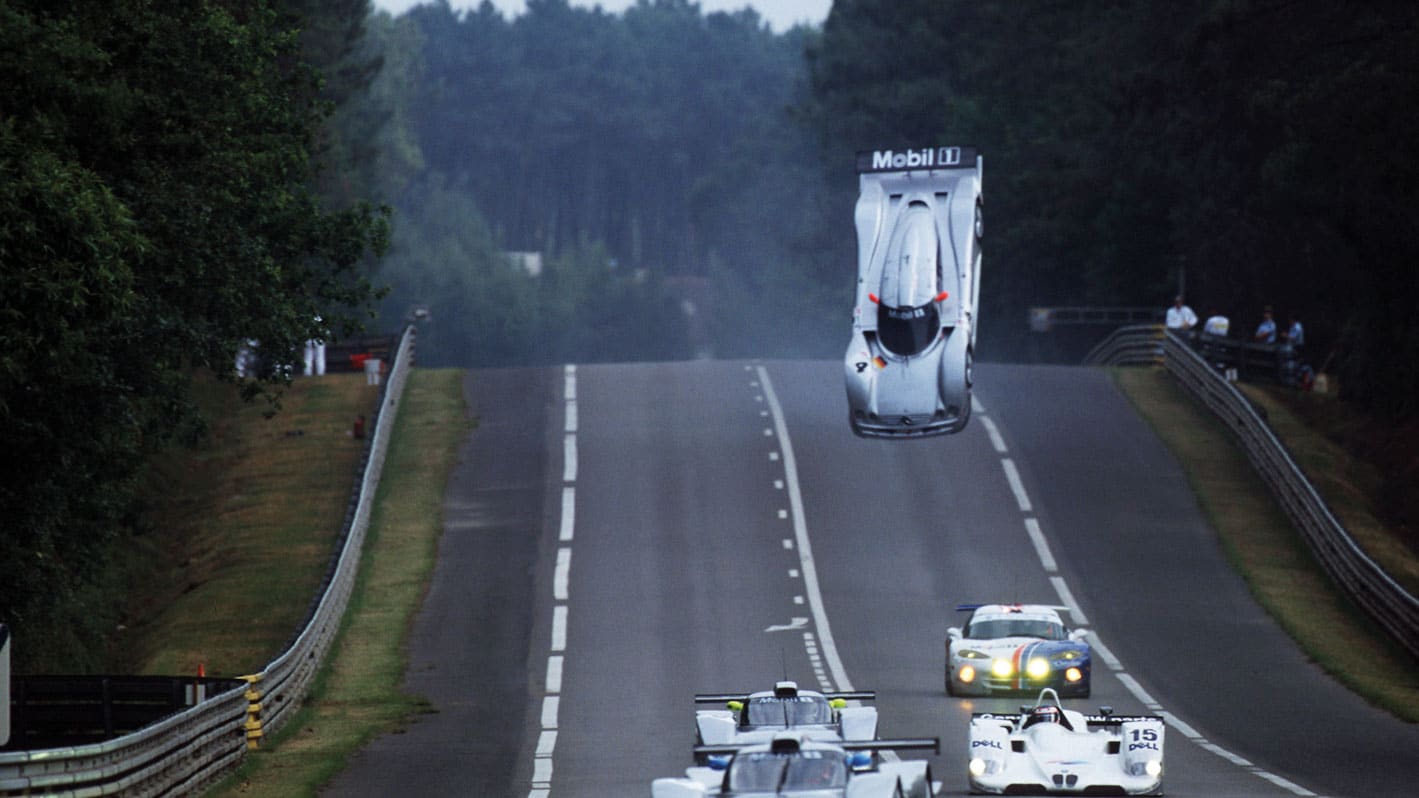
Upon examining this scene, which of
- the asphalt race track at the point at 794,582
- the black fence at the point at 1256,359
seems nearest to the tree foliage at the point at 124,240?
the asphalt race track at the point at 794,582

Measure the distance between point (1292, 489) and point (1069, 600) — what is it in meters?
8.46

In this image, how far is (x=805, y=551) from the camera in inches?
1665

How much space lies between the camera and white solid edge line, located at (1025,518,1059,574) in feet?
135

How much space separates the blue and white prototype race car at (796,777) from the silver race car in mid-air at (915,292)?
24113mm

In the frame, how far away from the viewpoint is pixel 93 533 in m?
32.0

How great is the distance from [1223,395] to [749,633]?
20857 millimetres

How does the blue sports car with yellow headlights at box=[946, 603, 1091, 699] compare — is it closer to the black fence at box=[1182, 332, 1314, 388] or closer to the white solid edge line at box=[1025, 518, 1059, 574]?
the white solid edge line at box=[1025, 518, 1059, 574]

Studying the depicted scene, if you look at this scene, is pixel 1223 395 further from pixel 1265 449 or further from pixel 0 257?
pixel 0 257

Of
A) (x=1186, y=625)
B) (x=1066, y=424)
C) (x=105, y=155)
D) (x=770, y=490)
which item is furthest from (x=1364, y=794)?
(x=1066, y=424)

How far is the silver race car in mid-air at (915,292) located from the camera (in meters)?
42.2

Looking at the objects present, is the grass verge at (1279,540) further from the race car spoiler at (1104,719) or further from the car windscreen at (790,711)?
the car windscreen at (790,711)

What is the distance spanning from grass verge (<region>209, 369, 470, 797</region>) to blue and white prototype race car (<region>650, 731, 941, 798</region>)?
6.62 m

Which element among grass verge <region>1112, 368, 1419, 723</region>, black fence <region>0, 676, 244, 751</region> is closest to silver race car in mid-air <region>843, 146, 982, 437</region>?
grass verge <region>1112, 368, 1419, 723</region>

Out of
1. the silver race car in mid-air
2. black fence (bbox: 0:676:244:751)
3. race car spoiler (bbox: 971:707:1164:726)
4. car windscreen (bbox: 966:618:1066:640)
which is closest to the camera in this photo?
race car spoiler (bbox: 971:707:1164:726)
